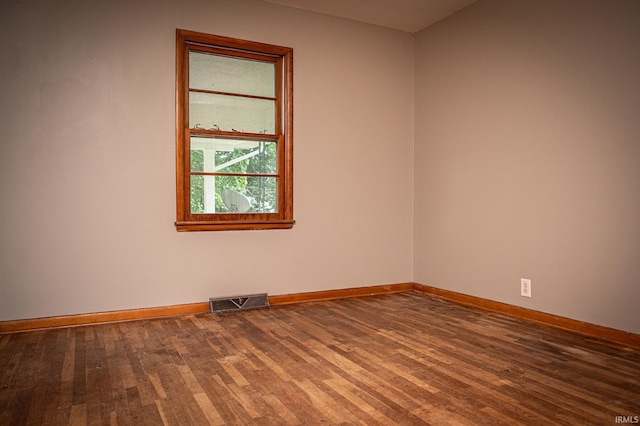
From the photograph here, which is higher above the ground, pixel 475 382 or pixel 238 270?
pixel 238 270

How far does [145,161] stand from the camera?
11.7 ft

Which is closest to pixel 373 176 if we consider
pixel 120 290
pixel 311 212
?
pixel 311 212

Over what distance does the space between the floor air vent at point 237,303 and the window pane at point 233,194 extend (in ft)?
2.39

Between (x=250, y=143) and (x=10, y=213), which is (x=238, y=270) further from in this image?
(x=10, y=213)

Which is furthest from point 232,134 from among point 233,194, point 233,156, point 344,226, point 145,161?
point 344,226

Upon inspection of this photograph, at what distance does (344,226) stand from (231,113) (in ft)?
4.82

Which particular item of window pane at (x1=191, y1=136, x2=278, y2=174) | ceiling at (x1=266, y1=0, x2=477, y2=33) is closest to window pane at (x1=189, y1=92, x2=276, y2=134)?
window pane at (x1=191, y1=136, x2=278, y2=174)

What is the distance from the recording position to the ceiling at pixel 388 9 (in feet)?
13.2

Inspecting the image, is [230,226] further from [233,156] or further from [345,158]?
[345,158]

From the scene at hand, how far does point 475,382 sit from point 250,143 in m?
2.62

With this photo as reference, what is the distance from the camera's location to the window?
12.2 ft

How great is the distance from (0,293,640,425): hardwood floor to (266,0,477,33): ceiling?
8.82 feet

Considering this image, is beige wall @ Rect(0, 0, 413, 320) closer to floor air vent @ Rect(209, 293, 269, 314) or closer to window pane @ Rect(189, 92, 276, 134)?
floor air vent @ Rect(209, 293, 269, 314)

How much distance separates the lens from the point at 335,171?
4348 millimetres
